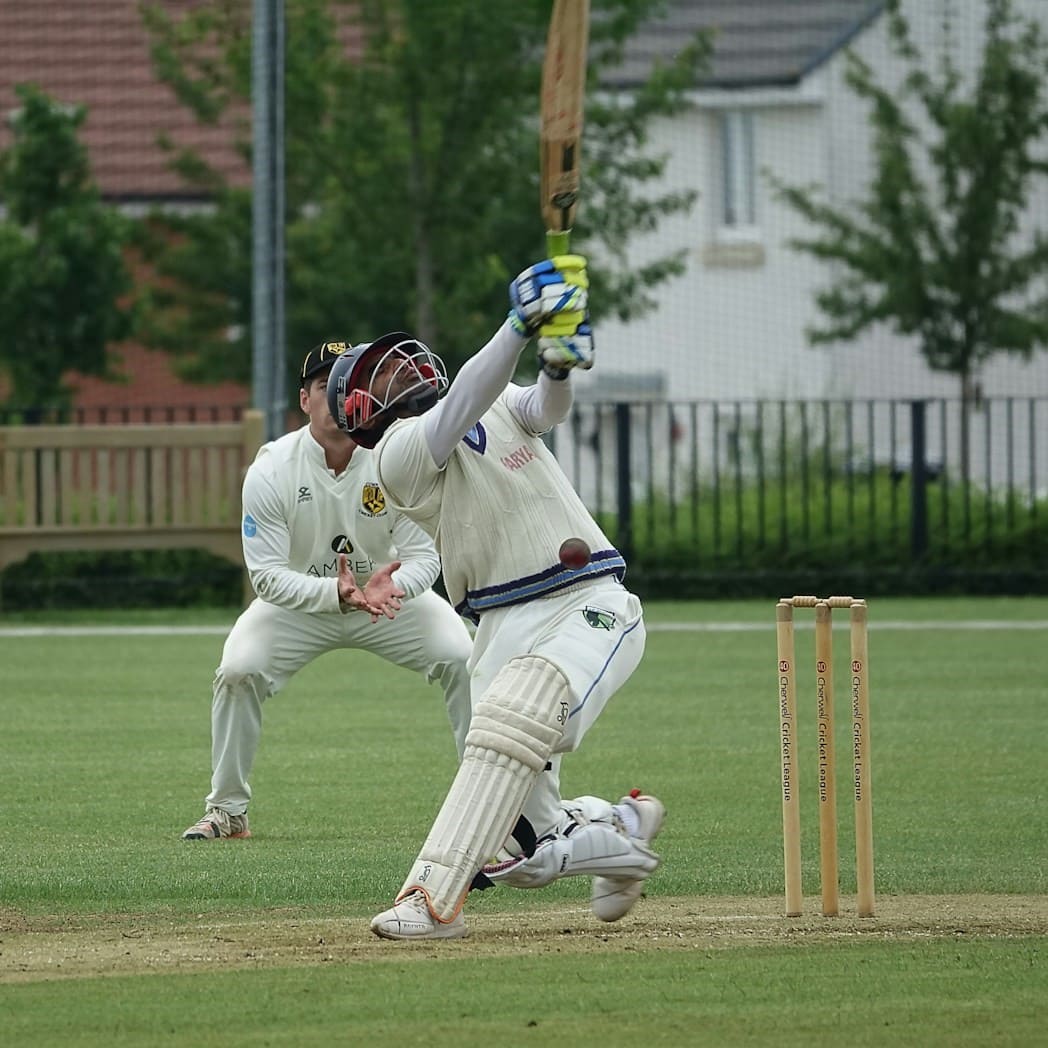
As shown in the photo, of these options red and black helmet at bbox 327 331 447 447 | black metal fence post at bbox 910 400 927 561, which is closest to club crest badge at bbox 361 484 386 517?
red and black helmet at bbox 327 331 447 447

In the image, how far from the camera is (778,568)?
65.7 feet

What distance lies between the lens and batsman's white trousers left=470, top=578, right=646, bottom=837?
20.5 feet

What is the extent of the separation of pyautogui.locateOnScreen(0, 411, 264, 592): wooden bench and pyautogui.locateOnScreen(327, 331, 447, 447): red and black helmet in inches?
443

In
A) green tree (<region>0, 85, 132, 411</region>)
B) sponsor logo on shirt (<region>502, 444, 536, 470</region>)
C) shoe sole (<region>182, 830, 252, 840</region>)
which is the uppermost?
green tree (<region>0, 85, 132, 411</region>)

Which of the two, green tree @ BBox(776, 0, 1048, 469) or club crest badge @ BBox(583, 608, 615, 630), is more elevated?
green tree @ BBox(776, 0, 1048, 469)

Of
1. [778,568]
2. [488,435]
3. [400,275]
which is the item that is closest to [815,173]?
[400,275]

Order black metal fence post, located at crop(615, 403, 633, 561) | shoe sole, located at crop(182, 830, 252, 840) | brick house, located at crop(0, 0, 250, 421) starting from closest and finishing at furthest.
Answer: shoe sole, located at crop(182, 830, 252, 840) < black metal fence post, located at crop(615, 403, 633, 561) < brick house, located at crop(0, 0, 250, 421)

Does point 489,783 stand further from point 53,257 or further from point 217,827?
point 53,257

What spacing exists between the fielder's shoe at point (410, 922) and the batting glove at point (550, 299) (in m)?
1.59

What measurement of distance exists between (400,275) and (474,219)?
1184 mm

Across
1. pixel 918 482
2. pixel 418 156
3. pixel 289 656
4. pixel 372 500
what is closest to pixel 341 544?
pixel 372 500

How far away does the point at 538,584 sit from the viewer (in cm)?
639

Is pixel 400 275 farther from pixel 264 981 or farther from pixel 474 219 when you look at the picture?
pixel 264 981

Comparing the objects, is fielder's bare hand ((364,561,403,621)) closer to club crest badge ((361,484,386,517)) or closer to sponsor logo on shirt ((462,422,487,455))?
sponsor logo on shirt ((462,422,487,455))
